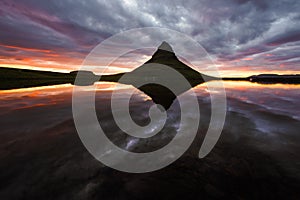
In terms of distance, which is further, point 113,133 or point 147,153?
point 113,133

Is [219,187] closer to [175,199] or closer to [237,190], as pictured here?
[237,190]

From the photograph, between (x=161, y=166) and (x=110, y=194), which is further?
(x=161, y=166)

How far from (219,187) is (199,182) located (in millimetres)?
573

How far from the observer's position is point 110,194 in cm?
397

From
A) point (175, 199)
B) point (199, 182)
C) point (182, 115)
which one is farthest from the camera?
point (182, 115)

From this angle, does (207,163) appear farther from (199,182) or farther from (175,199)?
(175,199)

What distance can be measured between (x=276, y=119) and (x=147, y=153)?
1119 cm

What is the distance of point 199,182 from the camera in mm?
4430

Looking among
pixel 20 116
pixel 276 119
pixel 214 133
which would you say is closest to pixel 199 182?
pixel 214 133

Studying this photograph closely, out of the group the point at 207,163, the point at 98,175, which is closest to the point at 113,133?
the point at 98,175

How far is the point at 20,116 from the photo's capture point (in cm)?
1124

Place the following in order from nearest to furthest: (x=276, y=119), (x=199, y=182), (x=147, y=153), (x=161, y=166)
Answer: (x=199, y=182) → (x=161, y=166) → (x=147, y=153) → (x=276, y=119)

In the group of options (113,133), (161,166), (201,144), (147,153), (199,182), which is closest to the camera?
(199,182)

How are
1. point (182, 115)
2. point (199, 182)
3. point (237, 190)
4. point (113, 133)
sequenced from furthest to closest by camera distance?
point (182, 115) → point (113, 133) → point (199, 182) → point (237, 190)
